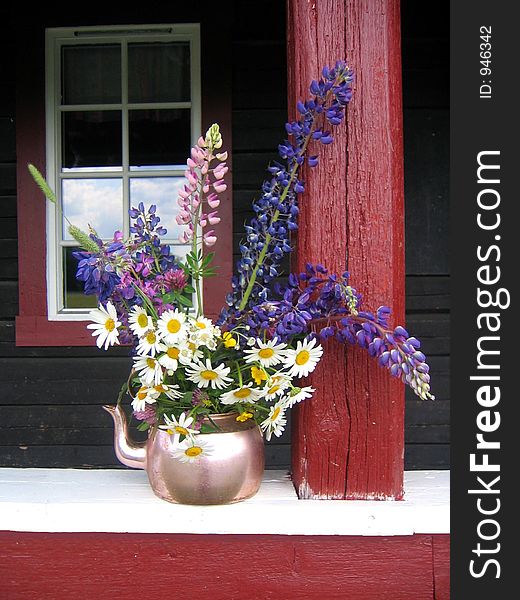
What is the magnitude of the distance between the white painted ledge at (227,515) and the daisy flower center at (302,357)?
0.97 ft

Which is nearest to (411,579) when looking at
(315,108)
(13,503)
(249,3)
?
(13,503)

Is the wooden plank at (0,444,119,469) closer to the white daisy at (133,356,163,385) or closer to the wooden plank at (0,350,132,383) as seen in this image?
the wooden plank at (0,350,132,383)

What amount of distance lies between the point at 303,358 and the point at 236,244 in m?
1.41

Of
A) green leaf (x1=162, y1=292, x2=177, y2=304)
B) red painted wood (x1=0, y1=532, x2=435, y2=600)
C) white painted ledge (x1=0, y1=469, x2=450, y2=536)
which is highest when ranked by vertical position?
green leaf (x1=162, y1=292, x2=177, y2=304)

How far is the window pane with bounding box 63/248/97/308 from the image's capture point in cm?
265

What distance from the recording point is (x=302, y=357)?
48.4 inches

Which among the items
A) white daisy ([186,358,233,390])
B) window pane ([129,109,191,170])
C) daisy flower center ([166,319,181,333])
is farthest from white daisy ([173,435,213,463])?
window pane ([129,109,191,170])

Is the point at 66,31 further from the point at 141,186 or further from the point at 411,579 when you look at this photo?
the point at 411,579

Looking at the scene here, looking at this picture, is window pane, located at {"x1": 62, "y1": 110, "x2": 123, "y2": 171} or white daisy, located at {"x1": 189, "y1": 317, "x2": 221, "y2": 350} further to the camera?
window pane, located at {"x1": 62, "y1": 110, "x2": 123, "y2": 171}

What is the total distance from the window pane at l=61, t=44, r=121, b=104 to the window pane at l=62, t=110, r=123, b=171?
0.06m

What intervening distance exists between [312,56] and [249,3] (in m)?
1.46

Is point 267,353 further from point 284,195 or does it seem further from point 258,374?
point 284,195

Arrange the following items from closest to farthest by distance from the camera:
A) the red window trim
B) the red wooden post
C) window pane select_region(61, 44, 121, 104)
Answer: the red wooden post
the red window trim
window pane select_region(61, 44, 121, 104)

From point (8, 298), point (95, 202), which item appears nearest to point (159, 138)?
point (95, 202)
